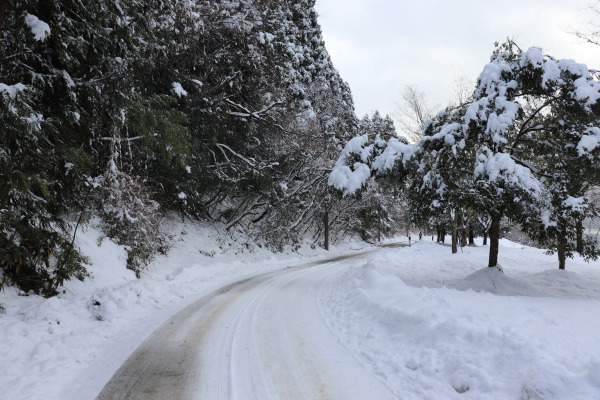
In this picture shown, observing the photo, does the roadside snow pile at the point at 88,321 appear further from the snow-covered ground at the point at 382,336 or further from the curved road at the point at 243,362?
the curved road at the point at 243,362

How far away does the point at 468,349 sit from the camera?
4320 millimetres

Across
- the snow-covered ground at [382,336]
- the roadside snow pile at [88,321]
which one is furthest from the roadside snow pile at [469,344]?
the roadside snow pile at [88,321]

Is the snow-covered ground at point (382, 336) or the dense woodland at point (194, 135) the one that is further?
the dense woodland at point (194, 135)

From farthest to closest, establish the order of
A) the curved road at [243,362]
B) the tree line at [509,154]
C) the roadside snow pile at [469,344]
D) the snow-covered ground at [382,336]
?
the tree line at [509,154] < the curved road at [243,362] < the snow-covered ground at [382,336] < the roadside snow pile at [469,344]

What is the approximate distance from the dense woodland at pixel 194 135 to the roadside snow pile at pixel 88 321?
2.12ft

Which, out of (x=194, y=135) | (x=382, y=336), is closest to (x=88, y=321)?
(x=382, y=336)

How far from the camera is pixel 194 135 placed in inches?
609

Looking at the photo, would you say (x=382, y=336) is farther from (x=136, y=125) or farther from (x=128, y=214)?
(x=128, y=214)

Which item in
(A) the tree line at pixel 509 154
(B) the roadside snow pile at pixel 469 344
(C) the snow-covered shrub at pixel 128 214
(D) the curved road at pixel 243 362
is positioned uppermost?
(A) the tree line at pixel 509 154

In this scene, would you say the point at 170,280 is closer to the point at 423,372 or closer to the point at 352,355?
the point at 352,355

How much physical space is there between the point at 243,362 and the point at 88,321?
3768mm

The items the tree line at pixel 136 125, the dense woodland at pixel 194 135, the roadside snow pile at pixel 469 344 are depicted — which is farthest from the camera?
the dense woodland at pixel 194 135

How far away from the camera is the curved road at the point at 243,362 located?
3.98m

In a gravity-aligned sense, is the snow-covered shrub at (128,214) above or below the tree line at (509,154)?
below
